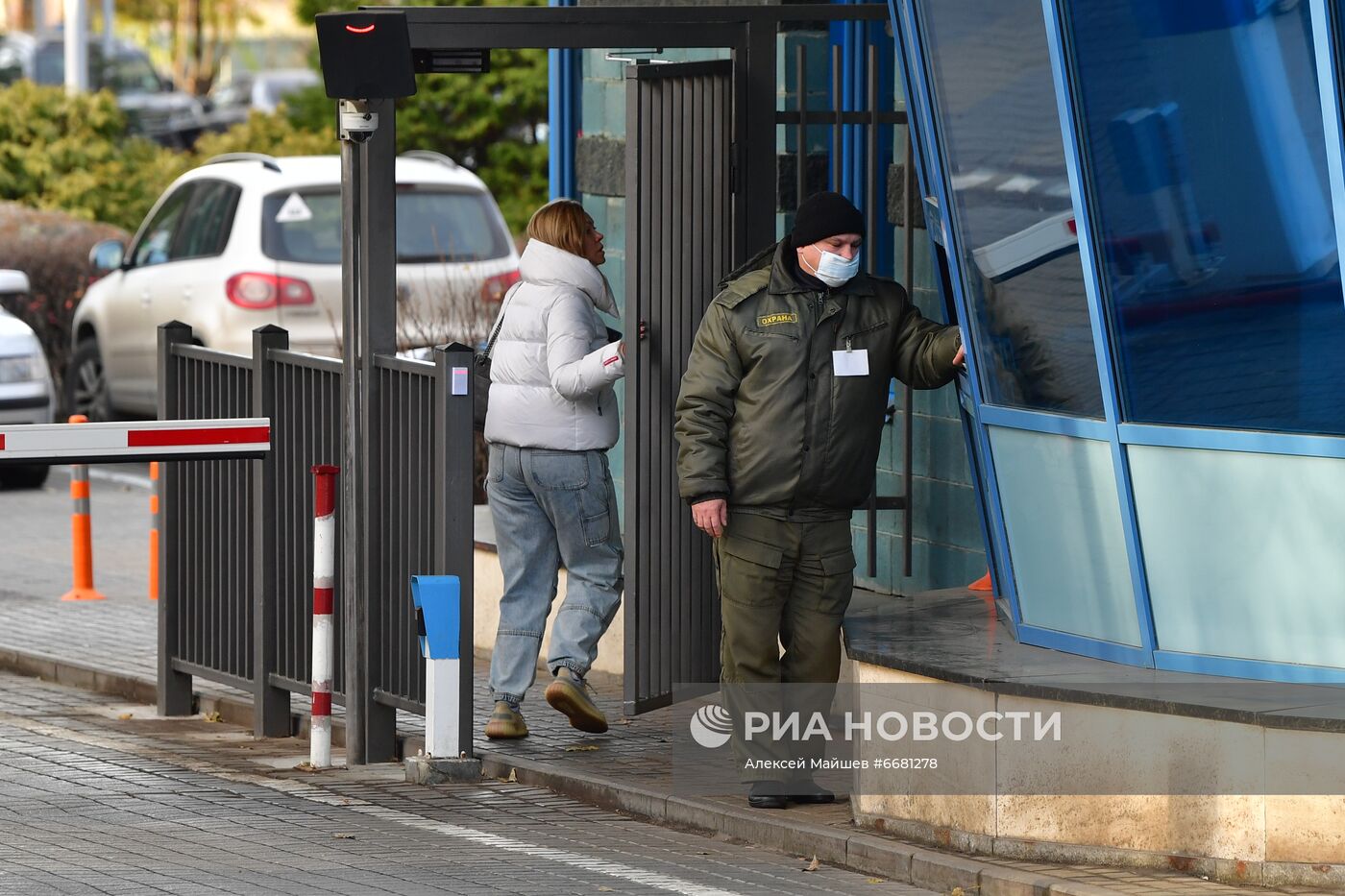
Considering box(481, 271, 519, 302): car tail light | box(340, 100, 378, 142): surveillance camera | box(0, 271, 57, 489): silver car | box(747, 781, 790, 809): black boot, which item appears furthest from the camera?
box(0, 271, 57, 489): silver car

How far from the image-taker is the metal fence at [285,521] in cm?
852

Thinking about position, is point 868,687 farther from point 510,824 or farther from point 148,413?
point 148,413

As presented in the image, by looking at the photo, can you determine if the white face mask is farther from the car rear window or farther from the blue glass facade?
the car rear window

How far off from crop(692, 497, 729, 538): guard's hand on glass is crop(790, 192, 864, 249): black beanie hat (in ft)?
2.75

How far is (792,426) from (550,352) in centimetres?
135

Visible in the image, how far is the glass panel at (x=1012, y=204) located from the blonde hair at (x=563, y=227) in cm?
152

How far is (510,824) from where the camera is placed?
7.80 m

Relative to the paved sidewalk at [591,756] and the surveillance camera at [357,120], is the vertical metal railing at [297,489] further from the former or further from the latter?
the surveillance camera at [357,120]

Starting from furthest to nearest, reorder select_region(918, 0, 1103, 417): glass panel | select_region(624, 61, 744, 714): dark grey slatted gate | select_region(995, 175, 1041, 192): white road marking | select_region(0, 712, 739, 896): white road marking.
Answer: select_region(624, 61, 744, 714): dark grey slatted gate → select_region(995, 175, 1041, 192): white road marking → select_region(918, 0, 1103, 417): glass panel → select_region(0, 712, 739, 896): white road marking

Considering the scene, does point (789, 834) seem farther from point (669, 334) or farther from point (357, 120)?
point (357, 120)

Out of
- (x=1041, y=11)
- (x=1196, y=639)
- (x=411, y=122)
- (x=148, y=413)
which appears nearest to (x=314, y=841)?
(x=1196, y=639)

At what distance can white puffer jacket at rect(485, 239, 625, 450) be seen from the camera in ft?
28.5

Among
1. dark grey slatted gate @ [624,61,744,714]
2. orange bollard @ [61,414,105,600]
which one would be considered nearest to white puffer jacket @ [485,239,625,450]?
dark grey slatted gate @ [624,61,744,714]

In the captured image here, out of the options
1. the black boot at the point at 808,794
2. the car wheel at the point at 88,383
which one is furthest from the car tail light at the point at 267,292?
the black boot at the point at 808,794
